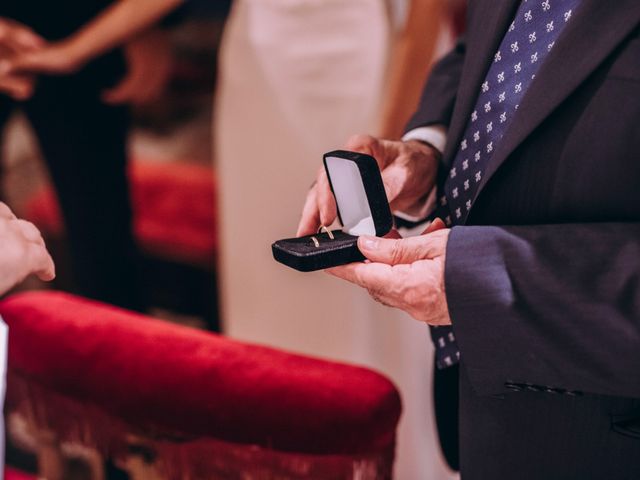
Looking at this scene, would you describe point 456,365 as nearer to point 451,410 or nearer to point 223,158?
point 451,410

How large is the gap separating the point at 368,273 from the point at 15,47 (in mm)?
886

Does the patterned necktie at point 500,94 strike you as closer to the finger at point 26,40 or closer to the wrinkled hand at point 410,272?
the wrinkled hand at point 410,272

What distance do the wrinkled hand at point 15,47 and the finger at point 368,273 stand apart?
2.73 feet

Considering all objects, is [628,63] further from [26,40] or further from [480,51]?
[26,40]

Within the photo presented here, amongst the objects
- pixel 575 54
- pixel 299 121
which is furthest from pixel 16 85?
pixel 575 54

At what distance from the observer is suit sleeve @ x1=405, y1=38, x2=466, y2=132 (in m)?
0.76

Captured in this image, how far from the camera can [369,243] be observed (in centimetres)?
59

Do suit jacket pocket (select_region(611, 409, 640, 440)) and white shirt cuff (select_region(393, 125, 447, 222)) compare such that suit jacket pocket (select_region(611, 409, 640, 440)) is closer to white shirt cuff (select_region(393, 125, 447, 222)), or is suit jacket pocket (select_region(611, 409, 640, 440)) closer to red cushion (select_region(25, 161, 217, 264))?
white shirt cuff (select_region(393, 125, 447, 222))

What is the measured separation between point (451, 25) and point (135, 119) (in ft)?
4.60

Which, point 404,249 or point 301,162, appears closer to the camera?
point 404,249

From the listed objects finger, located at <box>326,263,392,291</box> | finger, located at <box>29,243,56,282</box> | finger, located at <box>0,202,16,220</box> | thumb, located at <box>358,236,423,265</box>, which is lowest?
finger, located at <box>326,263,392,291</box>

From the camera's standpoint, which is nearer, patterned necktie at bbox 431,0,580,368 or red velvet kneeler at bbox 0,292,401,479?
Answer: patterned necktie at bbox 431,0,580,368

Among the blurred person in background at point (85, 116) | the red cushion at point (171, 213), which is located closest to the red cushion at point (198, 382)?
the blurred person in background at point (85, 116)

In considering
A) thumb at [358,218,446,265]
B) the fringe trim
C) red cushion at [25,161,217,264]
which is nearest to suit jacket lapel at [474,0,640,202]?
thumb at [358,218,446,265]
